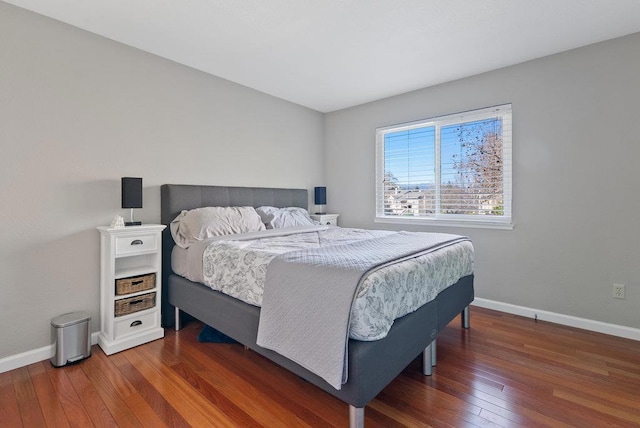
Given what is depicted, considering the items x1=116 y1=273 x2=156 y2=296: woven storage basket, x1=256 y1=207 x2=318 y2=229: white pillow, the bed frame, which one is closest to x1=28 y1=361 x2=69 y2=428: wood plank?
x1=116 y1=273 x2=156 y2=296: woven storage basket

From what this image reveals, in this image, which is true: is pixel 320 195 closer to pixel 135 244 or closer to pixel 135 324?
pixel 135 244

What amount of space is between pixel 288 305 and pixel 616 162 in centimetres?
294

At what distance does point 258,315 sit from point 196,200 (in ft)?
5.29

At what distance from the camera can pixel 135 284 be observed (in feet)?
7.80

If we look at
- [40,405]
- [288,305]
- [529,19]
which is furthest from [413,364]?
[529,19]

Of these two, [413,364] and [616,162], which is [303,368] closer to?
[413,364]

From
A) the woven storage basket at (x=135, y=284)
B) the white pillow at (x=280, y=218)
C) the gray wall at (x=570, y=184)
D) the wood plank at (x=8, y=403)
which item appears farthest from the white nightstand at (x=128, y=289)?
the gray wall at (x=570, y=184)

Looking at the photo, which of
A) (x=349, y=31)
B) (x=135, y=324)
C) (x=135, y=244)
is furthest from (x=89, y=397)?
(x=349, y=31)

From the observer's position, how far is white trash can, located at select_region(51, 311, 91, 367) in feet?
6.77

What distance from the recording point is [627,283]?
2.50 meters

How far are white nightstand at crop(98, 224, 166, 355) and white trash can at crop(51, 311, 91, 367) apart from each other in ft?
0.45

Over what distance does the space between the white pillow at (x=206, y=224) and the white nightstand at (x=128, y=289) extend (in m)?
0.21

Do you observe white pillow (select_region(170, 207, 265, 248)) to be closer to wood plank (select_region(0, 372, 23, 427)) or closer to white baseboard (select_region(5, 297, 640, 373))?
white baseboard (select_region(5, 297, 640, 373))

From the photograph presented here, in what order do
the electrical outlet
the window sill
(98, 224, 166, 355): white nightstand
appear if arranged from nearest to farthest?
(98, 224, 166, 355): white nightstand → the electrical outlet → the window sill
